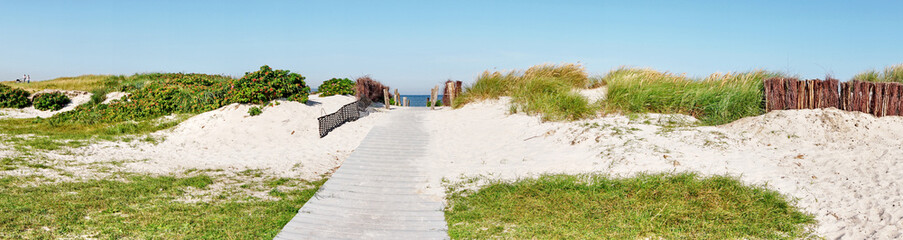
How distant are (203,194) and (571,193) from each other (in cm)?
584

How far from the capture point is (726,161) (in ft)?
28.1

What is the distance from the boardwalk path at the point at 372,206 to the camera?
20.4 feet

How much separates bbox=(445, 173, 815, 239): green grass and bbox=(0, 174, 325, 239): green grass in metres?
2.58

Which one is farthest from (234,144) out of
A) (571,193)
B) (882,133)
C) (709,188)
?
(882,133)

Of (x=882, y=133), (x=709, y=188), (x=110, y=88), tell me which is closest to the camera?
(x=709, y=188)

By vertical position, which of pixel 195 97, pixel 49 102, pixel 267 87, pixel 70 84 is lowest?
pixel 49 102

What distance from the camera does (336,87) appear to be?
26.6 m

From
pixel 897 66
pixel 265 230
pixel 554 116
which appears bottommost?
pixel 265 230

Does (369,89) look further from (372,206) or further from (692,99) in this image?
(372,206)

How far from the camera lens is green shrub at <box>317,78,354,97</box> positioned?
26.4 meters

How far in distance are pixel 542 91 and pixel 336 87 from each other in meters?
13.5

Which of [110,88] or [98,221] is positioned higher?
[110,88]

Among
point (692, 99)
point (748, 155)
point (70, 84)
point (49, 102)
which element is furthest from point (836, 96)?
point (70, 84)

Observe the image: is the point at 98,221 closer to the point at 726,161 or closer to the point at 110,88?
the point at 726,161
